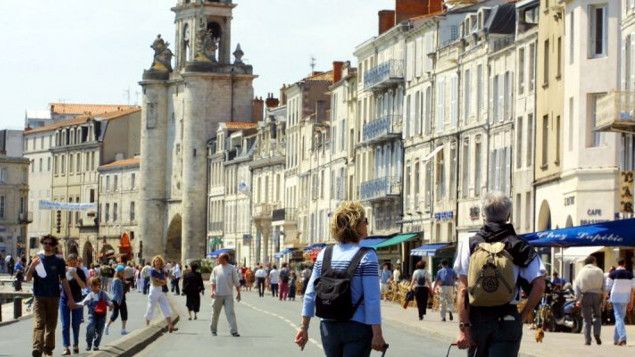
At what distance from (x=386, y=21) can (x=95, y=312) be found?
68216 mm

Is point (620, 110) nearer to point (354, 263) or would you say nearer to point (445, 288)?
point (445, 288)

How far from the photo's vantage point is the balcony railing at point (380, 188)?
87.5 meters

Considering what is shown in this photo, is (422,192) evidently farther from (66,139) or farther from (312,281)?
(66,139)

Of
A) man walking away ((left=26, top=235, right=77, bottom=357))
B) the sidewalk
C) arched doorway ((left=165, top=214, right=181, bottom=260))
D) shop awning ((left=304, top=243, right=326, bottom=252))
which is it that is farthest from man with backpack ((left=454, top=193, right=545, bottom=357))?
arched doorway ((left=165, top=214, right=181, bottom=260))

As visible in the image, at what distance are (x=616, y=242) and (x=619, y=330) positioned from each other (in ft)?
12.9

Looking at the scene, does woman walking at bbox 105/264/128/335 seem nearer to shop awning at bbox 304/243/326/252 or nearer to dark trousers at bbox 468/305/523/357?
dark trousers at bbox 468/305/523/357

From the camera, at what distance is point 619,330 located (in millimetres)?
33156

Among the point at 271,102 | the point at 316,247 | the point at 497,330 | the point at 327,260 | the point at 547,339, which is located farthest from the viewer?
the point at 271,102

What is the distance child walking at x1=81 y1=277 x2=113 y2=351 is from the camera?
2786 centimetres

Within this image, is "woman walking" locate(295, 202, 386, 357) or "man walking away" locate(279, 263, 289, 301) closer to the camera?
"woman walking" locate(295, 202, 386, 357)

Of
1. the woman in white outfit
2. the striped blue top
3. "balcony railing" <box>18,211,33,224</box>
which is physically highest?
"balcony railing" <box>18,211,33,224</box>

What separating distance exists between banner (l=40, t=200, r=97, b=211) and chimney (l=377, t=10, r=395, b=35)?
222 ft

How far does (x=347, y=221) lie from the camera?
13.1 meters

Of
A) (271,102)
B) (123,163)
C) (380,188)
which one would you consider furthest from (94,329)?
(123,163)
